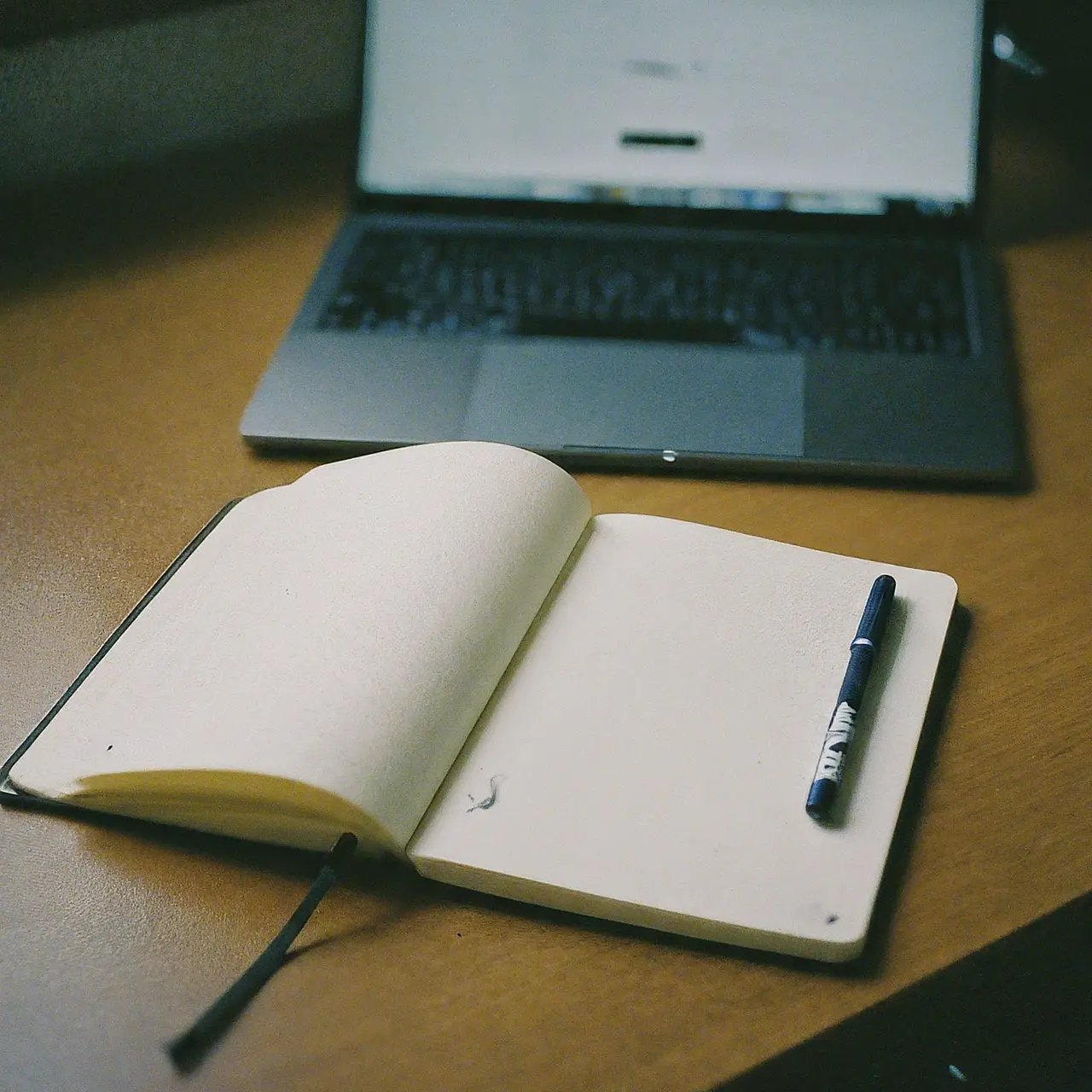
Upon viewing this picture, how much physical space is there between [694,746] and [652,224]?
0.49m

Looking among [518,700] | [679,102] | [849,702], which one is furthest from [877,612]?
[679,102]

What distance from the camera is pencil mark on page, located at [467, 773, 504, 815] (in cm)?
46

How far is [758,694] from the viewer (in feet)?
1.64

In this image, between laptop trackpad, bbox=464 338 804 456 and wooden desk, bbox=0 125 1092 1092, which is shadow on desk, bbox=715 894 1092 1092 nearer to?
wooden desk, bbox=0 125 1092 1092

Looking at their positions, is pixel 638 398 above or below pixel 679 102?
below

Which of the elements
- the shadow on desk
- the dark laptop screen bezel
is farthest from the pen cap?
the dark laptop screen bezel

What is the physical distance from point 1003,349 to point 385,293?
0.40 m

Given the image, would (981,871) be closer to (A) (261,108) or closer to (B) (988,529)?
(B) (988,529)

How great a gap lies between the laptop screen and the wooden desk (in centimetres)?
17

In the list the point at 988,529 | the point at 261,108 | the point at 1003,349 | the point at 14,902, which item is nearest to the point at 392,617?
the point at 14,902

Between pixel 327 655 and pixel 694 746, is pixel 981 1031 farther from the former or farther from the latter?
pixel 327 655

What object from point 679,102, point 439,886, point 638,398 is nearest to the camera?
point 439,886

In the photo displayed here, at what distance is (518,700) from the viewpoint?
504mm

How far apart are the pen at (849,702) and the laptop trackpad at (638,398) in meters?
0.15
